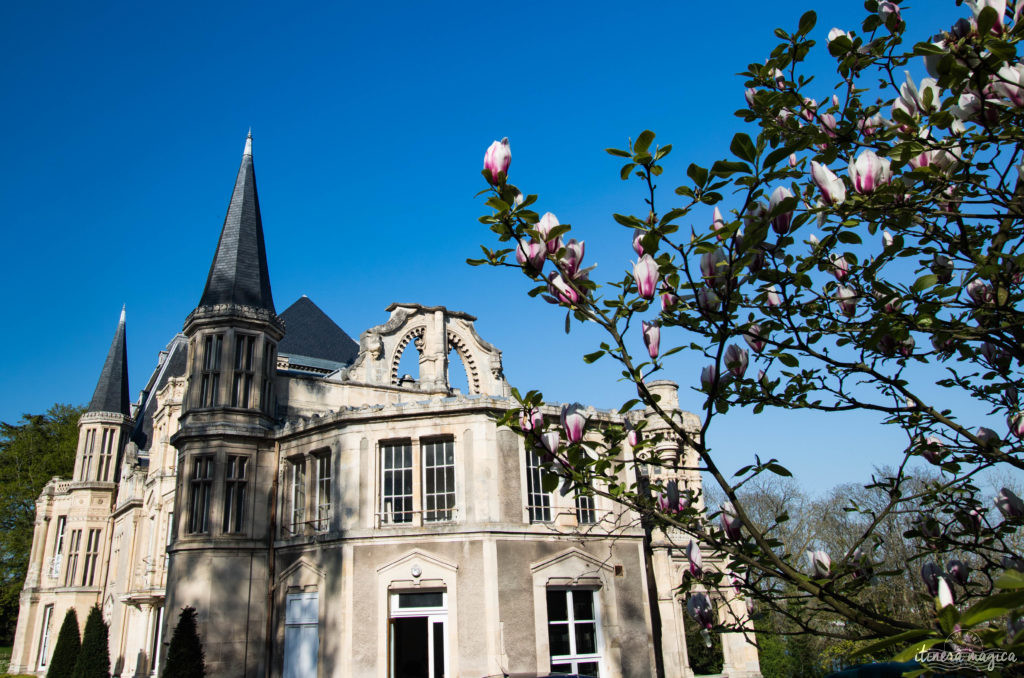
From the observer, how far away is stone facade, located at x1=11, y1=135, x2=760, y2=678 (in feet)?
53.3

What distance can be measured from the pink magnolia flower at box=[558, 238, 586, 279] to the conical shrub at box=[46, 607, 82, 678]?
2886 cm

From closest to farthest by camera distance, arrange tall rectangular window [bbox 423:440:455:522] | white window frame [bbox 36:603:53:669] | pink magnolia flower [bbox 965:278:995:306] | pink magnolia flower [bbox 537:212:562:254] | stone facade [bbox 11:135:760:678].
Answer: pink magnolia flower [bbox 537:212:562:254]
pink magnolia flower [bbox 965:278:995:306]
stone facade [bbox 11:135:760:678]
tall rectangular window [bbox 423:440:455:522]
white window frame [bbox 36:603:53:669]

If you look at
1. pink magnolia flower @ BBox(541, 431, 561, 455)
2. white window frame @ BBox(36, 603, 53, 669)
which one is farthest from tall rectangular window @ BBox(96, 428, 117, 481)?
pink magnolia flower @ BBox(541, 431, 561, 455)

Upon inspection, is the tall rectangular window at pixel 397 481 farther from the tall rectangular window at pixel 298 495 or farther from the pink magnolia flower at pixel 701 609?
the pink magnolia flower at pixel 701 609

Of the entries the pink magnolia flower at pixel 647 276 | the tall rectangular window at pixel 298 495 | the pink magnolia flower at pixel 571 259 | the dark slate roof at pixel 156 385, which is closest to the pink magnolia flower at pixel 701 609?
the pink magnolia flower at pixel 647 276

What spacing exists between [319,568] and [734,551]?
52.0ft

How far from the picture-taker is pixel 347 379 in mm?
22672

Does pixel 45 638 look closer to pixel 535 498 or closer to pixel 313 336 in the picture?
pixel 313 336

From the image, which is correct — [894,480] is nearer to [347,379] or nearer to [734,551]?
[734,551]

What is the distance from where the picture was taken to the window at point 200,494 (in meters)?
18.8

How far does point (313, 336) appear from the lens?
29.9 metres

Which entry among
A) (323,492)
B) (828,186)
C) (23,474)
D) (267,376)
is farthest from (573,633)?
(23,474)

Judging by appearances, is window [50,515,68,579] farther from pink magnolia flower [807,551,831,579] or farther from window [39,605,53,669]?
pink magnolia flower [807,551,831,579]

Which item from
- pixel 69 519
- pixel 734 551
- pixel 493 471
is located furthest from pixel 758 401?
pixel 69 519
